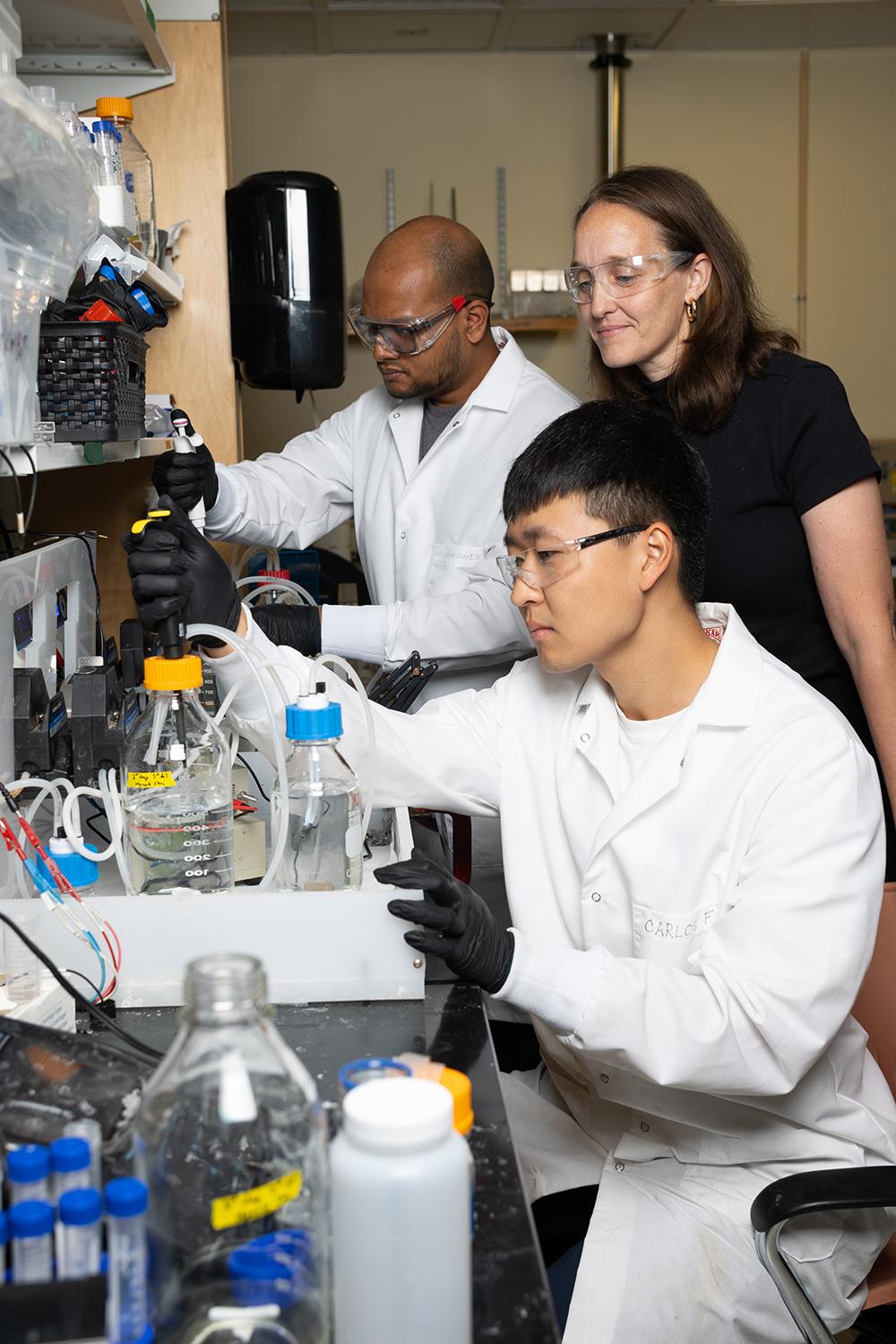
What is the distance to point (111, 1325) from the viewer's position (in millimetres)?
693

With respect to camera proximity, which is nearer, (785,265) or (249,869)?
(249,869)

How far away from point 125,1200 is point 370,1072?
0.70ft

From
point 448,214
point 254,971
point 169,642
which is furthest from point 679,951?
point 448,214

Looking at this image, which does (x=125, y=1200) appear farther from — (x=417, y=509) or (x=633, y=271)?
(x=417, y=509)

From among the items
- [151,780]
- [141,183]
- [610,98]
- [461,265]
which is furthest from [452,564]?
[610,98]

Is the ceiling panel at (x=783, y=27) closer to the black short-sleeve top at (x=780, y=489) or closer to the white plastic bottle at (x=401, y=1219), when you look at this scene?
the black short-sleeve top at (x=780, y=489)

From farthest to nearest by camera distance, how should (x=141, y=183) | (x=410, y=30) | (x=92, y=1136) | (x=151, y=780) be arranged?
(x=410, y=30) < (x=141, y=183) < (x=151, y=780) < (x=92, y=1136)

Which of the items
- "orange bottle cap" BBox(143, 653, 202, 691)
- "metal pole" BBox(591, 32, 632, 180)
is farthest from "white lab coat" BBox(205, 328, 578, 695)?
"metal pole" BBox(591, 32, 632, 180)

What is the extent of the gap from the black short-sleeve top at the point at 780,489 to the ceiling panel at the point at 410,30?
10.0 ft

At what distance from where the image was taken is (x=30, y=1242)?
0.72m

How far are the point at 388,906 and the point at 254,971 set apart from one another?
1.42 ft

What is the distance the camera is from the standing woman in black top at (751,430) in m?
1.82

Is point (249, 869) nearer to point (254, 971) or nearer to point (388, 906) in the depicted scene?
point (388, 906)

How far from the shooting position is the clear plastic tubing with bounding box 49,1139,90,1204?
750 millimetres
